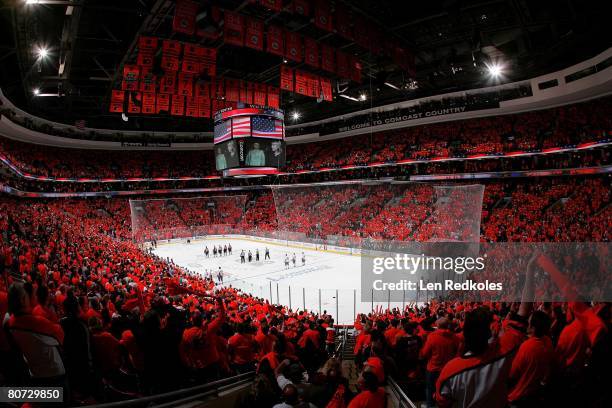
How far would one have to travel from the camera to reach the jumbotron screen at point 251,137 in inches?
710

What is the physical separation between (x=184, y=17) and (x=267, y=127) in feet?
24.5

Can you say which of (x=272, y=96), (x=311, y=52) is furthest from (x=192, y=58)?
(x=272, y=96)

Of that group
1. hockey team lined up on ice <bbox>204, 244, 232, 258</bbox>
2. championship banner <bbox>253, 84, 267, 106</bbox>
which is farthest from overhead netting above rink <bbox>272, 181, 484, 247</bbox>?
championship banner <bbox>253, 84, 267, 106</bbox>

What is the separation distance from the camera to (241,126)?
59.2 feet

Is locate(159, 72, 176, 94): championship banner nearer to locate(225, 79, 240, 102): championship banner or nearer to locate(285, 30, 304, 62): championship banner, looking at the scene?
locate(225, 79, 240, 102): championship banner

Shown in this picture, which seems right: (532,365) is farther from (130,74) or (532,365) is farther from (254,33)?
(130,74)

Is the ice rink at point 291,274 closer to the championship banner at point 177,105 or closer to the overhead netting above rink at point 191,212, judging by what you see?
the overhead netting above rink at point 191,212

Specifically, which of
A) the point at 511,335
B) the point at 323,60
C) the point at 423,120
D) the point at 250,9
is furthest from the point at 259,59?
the point at 511,335

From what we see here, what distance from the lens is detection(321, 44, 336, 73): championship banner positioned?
51.1 ft

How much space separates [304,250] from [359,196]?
27.2 ft

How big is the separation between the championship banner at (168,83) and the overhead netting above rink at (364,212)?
1205cm

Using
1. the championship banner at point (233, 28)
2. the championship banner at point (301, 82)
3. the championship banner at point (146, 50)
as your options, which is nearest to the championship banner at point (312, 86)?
the championship banner at point (301, 82)

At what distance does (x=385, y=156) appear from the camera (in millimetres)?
34438

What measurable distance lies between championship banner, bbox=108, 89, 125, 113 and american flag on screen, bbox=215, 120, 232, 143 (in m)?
4.95
